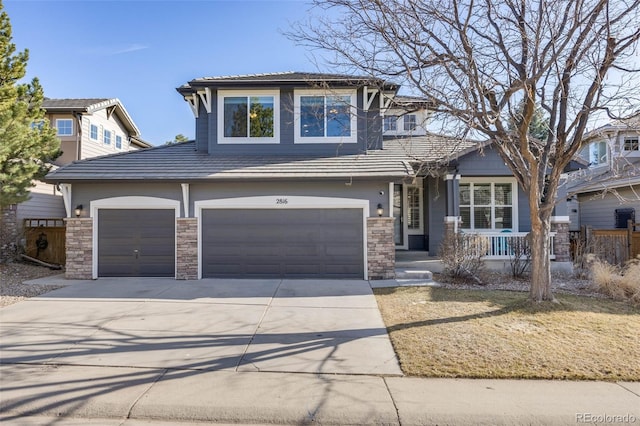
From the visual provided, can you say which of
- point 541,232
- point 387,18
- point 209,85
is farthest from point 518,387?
point 209,85

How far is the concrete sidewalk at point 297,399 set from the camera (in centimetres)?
360

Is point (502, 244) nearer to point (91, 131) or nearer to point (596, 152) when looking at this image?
point (596, 152)

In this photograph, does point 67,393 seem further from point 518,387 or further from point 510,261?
point 510,261

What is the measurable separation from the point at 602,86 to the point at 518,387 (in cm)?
596

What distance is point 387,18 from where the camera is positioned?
723cm

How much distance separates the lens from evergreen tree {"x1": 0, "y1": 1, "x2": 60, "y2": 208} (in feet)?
34.0

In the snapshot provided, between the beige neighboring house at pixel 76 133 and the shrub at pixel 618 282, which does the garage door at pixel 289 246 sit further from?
the beige neighboring house at pixel 76 133

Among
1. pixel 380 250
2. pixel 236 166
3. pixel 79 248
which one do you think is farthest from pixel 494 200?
pixel 79 248

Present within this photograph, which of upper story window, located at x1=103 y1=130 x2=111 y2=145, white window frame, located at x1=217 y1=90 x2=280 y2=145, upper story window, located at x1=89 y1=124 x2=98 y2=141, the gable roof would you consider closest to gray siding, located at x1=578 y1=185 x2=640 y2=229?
white window frame, located at x1=217 y1=90 x2=280 y2=145

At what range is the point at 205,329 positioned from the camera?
6184 mm

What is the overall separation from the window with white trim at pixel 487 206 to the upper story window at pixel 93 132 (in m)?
19.1

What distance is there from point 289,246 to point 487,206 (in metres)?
7.69

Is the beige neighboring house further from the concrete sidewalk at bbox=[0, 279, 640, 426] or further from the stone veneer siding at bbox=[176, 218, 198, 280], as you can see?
the concrete sidewalk at bbox=[0, 279, 640, 426]

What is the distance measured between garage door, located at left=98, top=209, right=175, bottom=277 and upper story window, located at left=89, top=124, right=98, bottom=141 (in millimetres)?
11685
